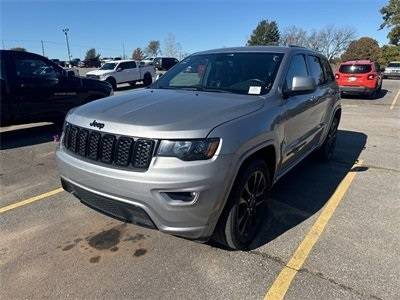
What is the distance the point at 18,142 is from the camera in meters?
7.91

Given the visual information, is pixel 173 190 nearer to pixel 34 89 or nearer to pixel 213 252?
pixel 213 252

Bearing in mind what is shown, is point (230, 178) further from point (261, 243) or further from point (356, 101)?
point (356, 101)

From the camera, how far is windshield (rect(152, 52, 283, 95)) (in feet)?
13.4

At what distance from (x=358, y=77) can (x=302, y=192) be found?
13772 mm

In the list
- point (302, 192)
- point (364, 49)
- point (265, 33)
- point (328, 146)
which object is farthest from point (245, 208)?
point (265, 33)

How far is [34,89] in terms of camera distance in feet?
26.2

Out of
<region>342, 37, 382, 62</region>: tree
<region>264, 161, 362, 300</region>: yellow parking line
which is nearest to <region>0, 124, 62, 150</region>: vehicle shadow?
<region>264, 161, 362, 300</region>: yellow parking line

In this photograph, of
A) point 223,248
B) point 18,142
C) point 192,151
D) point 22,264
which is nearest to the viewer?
point 192,151

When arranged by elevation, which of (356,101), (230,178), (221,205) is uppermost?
(230,178)

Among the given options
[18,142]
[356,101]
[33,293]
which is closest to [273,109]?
[33,293]

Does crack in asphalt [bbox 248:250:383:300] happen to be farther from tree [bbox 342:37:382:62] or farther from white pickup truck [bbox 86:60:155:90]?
tree [bbox 342:37:382:62]

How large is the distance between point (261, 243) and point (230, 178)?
1000 millimetres

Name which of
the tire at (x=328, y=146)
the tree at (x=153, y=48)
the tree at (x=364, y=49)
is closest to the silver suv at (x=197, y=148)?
the tire at (x=328, y=146)

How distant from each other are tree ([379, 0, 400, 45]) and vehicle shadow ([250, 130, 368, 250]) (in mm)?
67667
